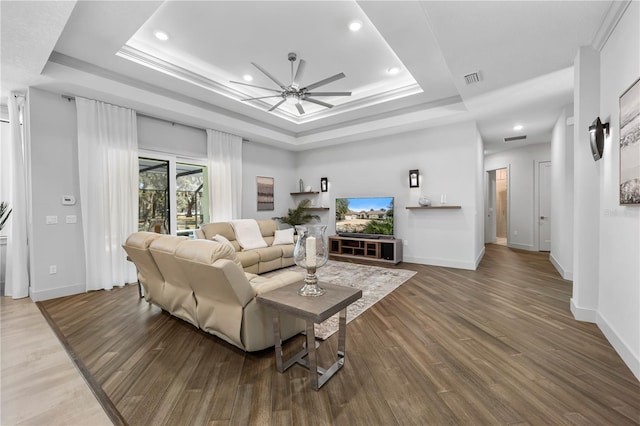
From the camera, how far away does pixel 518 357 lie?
2.15 meters

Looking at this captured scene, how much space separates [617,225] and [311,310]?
2588 mm

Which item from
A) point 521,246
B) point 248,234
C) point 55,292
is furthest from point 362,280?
point 521,246

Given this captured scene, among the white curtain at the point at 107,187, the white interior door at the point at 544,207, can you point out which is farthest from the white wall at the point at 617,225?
the white curtain at the point at 107,187

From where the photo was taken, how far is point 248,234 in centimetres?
516

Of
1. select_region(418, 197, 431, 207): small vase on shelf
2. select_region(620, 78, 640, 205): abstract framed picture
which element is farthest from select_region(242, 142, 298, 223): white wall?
select_region(620, 78, 640, 205): abstract framed picture

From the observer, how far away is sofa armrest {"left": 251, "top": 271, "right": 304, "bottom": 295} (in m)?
2.15

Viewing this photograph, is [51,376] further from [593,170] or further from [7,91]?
[593,170]

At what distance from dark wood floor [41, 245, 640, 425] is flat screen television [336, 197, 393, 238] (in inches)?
106

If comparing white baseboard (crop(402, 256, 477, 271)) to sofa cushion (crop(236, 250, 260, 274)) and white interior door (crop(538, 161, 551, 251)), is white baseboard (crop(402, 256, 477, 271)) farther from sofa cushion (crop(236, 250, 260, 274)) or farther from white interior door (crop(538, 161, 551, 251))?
white interior door (crop(538, 161, 551, 251))

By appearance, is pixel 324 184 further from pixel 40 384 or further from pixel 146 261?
pixel 40 384

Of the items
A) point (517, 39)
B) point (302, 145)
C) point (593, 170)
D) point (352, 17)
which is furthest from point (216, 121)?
point (593, 170)

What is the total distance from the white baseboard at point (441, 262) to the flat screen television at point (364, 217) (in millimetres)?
668

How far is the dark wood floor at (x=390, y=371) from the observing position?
5.20 ft

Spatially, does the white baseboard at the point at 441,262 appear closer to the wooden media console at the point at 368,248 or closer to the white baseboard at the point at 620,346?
the wooden media console at the point at 368,248
